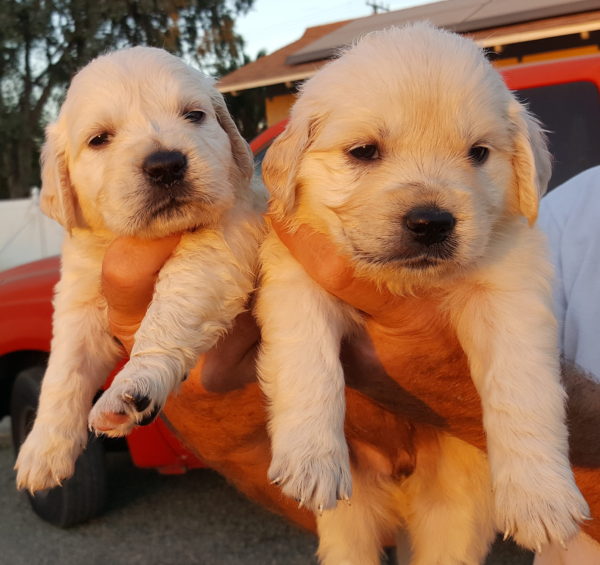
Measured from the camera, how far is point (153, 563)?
546 centimetres

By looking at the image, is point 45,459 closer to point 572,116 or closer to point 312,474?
point 312,474

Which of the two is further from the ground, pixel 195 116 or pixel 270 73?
pixel 195 116

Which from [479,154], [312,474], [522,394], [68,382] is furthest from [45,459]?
[479,154]

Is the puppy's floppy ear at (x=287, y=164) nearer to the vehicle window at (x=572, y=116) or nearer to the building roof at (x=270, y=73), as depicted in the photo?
the vehicle window at (x=572, y=116)

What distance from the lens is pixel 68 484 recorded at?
5758mm

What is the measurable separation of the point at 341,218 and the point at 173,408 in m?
1.23

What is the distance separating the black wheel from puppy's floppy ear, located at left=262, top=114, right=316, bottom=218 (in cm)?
366

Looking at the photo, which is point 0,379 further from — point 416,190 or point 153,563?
point 416,190

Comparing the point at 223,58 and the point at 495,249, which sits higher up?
the point at 495,249

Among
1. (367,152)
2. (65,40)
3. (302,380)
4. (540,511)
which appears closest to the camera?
(540,511)

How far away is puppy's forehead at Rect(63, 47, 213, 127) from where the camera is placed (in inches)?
115

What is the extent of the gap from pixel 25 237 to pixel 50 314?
1306 centimetres

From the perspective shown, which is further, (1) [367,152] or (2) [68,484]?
(2) [68,484]

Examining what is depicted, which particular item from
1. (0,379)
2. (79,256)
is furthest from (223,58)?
(79,256)
